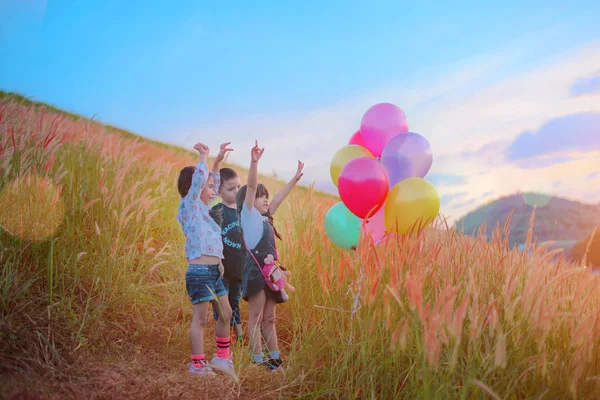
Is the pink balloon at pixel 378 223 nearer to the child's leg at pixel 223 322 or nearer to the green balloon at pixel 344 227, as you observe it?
the green balloon at pixel 344 227

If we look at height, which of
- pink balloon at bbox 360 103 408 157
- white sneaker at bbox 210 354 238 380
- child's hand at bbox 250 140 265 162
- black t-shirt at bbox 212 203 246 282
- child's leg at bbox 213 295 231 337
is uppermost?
pink balloon at bbox 360 103 408 157

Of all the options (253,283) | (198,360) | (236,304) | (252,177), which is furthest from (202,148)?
(198,360)

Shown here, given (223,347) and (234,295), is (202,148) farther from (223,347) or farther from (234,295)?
(223,347)

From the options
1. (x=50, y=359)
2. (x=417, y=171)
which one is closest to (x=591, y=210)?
(x=417, y=171)

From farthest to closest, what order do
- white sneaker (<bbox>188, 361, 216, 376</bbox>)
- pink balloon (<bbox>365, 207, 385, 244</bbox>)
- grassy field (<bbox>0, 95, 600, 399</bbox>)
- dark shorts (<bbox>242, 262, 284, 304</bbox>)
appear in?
pink balloon (<bbox>365, 207, 385, 244</bbox>) < dark shorts (<bbox>242, 262, 284, 304</bbox>) < white sneaker (<bbox>188, 361, 216, 376</bbox>) < grassy field (<bbox>0, 95, 600, 399</bbox>)

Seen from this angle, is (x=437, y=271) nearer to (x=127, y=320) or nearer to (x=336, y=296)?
(x=336, y=296)

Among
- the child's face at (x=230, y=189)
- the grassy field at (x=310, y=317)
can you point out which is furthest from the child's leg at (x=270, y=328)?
the child's face at (x=230, y=189)

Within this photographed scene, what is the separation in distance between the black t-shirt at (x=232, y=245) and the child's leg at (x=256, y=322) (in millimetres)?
391

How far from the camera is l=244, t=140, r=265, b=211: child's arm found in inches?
137

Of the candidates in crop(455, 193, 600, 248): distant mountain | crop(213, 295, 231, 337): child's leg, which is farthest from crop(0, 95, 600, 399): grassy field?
crop(455, 193, 600, 248): distant mountain

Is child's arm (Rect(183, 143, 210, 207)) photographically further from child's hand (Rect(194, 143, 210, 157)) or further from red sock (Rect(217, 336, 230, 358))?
red sock (Rect(217, 336, 230, 358))

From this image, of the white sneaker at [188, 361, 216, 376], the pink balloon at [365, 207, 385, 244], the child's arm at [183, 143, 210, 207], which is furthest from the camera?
the pink balloon at [365, 207, 385, 244]

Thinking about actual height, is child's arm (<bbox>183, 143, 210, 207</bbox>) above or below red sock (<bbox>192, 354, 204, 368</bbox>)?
above

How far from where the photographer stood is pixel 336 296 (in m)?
3.47
